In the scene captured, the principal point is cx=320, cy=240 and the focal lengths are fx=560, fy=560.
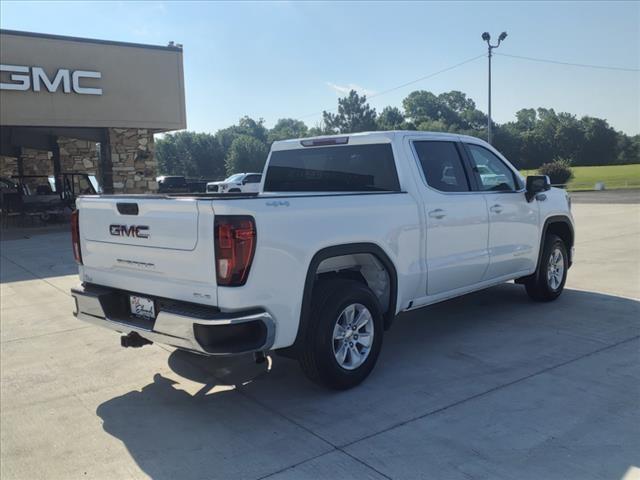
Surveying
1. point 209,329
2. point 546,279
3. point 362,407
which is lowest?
point 362,407

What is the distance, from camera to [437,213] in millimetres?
4980

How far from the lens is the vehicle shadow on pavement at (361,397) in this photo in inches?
137

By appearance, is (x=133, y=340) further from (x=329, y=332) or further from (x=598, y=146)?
(x=598, y=146)

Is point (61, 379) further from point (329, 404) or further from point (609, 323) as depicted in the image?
point (609, 323)

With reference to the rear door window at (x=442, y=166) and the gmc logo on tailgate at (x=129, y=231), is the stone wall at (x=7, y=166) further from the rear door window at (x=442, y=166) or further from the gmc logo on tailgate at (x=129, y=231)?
the rear door window at (x=442, y=166)

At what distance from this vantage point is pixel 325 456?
3.36m

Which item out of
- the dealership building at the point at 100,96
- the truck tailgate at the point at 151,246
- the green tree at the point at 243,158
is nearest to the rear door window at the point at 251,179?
the dealership building at the point at 100,96

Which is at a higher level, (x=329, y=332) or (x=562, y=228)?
(x=562, y=228)

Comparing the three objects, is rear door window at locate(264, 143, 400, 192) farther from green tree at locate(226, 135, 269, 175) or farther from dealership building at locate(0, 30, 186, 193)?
green tree at locate(226, 135, 269, 175)

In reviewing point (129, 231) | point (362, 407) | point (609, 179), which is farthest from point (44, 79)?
point (609, 179)

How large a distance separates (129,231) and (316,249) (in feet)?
4.51

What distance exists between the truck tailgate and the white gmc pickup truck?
0.01 m

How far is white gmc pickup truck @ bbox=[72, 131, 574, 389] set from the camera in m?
3.55

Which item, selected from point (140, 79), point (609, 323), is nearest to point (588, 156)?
point (140, 79)
